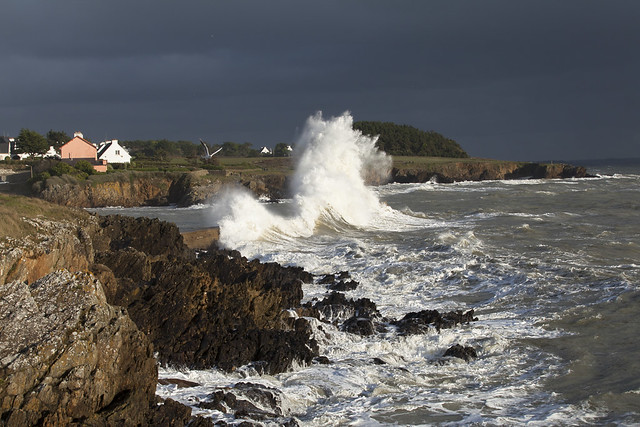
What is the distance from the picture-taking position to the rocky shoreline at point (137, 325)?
6.99 metres

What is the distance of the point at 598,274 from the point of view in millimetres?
16547

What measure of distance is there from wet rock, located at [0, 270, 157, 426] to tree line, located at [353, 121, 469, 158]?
9099 cm

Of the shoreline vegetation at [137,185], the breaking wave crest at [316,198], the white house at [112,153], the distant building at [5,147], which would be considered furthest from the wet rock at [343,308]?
the distant building at [5,147]

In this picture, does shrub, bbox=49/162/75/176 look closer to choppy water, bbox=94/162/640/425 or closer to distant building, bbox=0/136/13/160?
distant building, bbox=0/136/13/160

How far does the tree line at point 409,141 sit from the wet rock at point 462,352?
87.5 meters

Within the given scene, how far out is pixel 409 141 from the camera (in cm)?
10300

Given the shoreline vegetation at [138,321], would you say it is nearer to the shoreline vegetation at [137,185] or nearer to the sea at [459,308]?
the sea at [459,308]

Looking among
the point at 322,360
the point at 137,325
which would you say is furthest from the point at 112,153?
the point at 322,360

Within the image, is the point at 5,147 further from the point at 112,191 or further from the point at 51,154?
the point at 112,191

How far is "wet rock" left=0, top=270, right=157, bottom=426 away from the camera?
6746 mm

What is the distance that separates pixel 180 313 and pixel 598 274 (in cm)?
1044

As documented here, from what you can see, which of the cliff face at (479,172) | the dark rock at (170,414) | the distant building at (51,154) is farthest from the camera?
the cliff face at (479,172)

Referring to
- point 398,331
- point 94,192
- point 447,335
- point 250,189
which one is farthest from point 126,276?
point 250,189

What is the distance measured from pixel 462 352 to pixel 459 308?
3.15 meters
